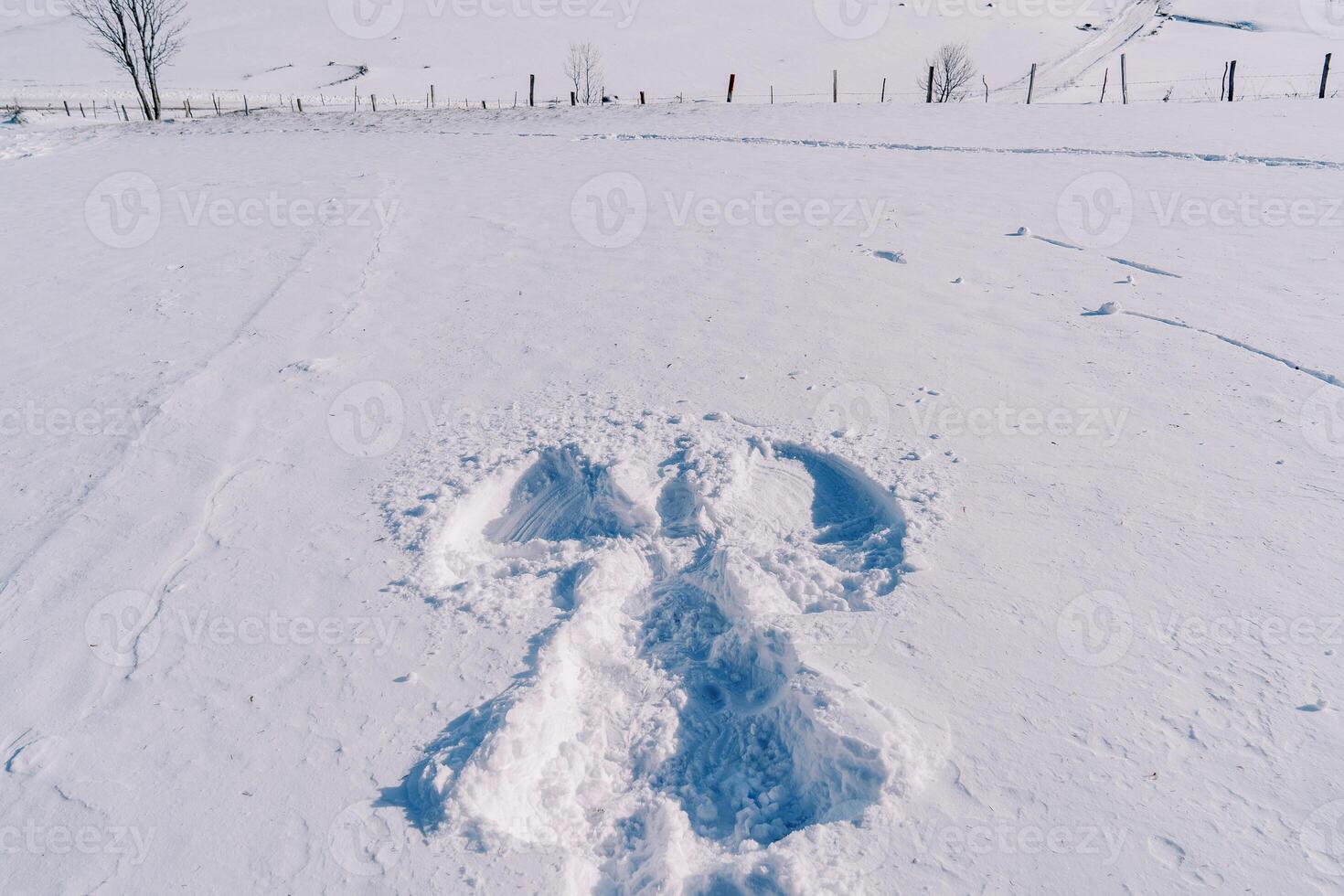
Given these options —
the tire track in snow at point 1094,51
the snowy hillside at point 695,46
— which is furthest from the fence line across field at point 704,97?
the tire track in snow at point 1094,51

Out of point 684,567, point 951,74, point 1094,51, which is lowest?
point 684,567

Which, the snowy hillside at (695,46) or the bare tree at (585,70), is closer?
the bare tree at (585,70)

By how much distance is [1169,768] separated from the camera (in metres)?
2.88

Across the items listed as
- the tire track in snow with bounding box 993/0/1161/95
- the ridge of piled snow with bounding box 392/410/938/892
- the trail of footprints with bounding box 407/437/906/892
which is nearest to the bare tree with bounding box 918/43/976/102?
the tire track in snow with bounding box 993/0/1161/95

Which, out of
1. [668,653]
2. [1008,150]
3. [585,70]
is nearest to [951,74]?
[585,70]

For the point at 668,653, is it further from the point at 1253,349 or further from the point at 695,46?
the point at 695,46

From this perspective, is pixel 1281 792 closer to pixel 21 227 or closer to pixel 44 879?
pixel 44 879

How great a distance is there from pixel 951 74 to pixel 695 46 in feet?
38.2

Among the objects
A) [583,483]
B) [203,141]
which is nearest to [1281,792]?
[583,483]

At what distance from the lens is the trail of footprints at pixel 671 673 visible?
9.23ft

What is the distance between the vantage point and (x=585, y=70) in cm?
3384

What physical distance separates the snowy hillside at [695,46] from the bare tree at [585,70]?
2.15 ft

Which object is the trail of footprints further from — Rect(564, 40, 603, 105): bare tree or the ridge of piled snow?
Rect(564, 40, 603, 105): bare tree

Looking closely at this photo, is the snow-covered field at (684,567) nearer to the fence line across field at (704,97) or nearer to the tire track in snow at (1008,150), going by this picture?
the tire track in snow at (1008,150)
